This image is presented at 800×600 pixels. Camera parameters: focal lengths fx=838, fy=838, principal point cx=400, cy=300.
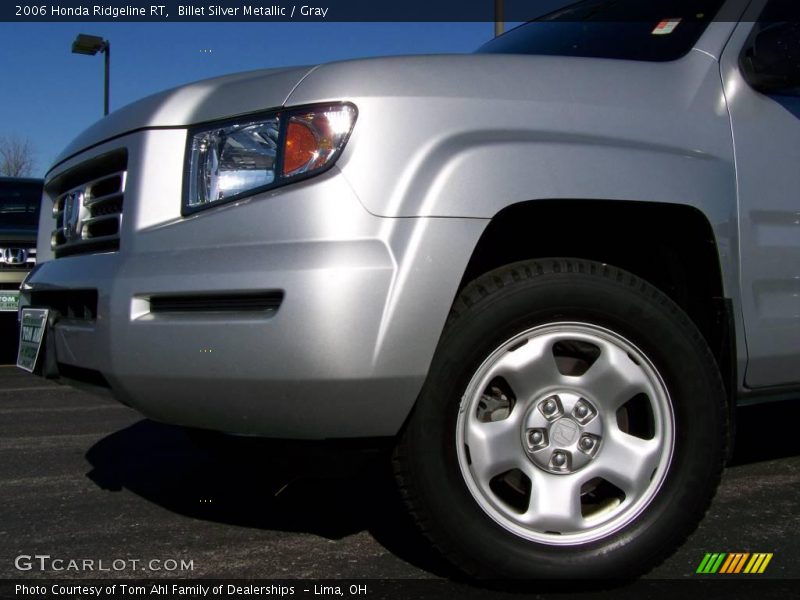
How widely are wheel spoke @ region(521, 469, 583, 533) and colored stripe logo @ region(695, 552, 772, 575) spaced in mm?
505

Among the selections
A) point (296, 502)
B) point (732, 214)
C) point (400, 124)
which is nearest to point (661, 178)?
point (732, 214)

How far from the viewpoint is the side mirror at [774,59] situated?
252 centimetres

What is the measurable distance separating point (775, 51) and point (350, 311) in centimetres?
156

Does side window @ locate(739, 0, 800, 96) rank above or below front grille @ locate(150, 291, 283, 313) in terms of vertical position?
above

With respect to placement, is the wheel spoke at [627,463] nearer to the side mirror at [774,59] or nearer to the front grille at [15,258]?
the side mirror at [774,59]

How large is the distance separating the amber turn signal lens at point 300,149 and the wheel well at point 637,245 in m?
0.53

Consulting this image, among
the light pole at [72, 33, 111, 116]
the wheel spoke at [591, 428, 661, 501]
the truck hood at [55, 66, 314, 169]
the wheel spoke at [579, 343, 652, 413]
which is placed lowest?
the wheel spoke at [591, 428, 661, 501]

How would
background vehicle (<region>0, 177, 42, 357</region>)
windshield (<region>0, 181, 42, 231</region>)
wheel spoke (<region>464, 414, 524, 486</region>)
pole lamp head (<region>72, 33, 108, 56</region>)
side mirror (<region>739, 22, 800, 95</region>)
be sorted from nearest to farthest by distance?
wheel spoke (<region>464, 414, 524, 486</region>)
side mirror (<region>739, 22, 800, 95</region>)
background vehicle (<region>0, 177, 42, 357</region>)
windshield (<region>0, 181, 42, 231</region>)
pole lamp head (<region>72, 33, 108, 56</region>)

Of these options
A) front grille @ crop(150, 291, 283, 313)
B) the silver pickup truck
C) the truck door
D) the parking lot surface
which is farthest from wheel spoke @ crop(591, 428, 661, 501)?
front grille @ crop(150, 291, 283, 313)

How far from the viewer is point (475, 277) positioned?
2369 millimetres

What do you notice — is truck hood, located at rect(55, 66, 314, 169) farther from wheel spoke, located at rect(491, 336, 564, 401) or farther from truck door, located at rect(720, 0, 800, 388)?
truck door, located at rect(720, 0, 800, 388)

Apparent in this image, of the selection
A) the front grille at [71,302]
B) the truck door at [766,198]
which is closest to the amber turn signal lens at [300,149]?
the front grille at [71,302]

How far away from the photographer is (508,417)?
2.23m

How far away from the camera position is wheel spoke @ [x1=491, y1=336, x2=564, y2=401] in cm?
220
